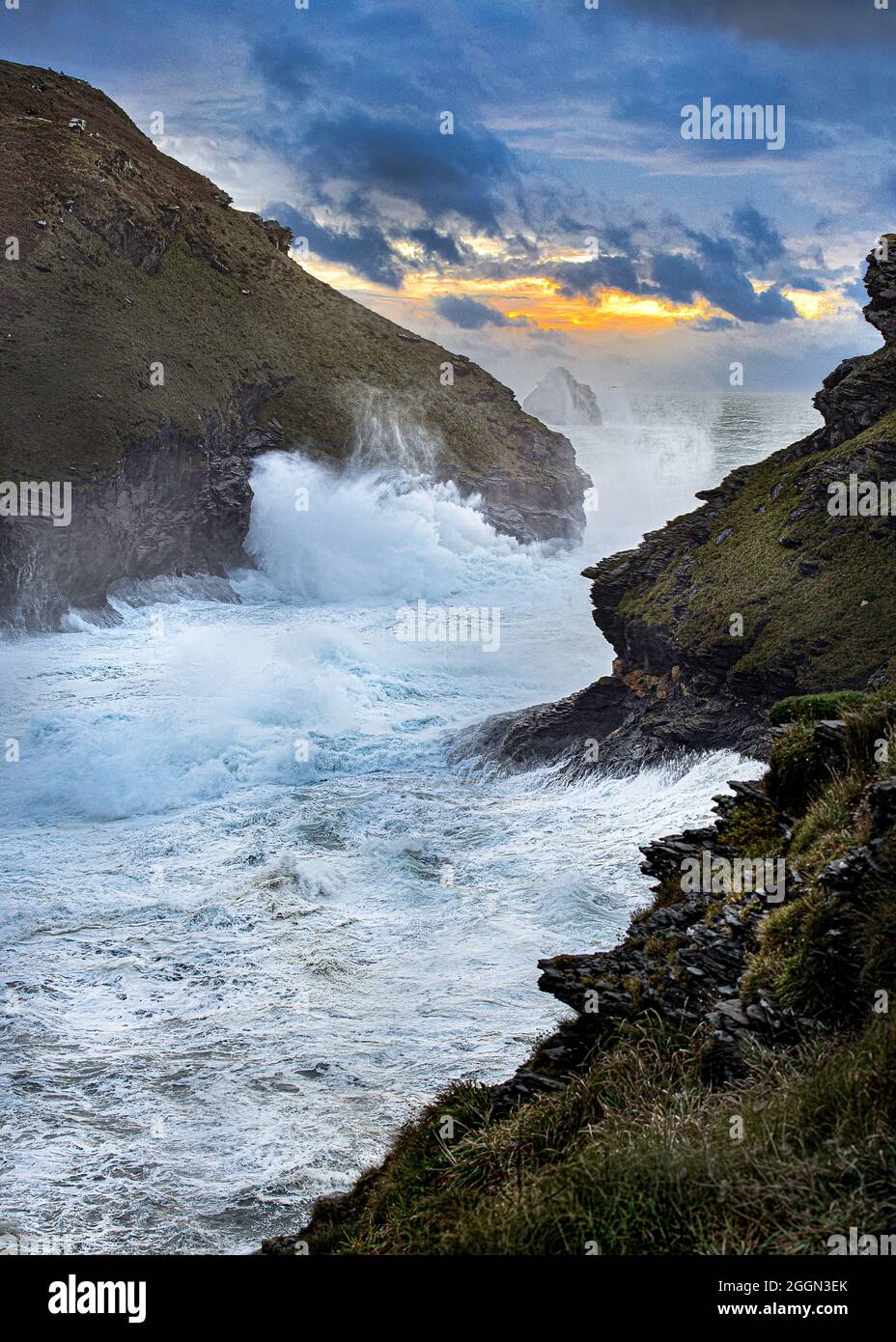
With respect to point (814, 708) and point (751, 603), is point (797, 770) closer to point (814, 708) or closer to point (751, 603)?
point (814, 708)

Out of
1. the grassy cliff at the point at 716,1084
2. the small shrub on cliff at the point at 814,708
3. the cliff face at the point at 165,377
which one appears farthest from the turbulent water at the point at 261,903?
the cliff face at the point at 165,377

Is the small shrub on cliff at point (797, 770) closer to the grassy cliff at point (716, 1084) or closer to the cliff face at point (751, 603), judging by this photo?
the grassy cliff at point (716, 1084)

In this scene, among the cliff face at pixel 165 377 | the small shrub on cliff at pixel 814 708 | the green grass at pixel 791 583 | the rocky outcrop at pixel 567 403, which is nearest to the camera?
the small shrub on cliff at pixel 814 708

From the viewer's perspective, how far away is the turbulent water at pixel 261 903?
1377 centimetres

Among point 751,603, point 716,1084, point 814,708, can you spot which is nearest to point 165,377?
point 751,603

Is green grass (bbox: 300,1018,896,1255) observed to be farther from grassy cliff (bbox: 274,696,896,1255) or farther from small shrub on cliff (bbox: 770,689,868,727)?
small shrub on cliff (bbox: 770,689,868,727)

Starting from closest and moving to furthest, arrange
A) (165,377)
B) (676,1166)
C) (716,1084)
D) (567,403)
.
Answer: (676,1166) → (716,1084) → (165,377) → (567,403)

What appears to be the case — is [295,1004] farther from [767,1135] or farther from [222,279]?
[222,279]

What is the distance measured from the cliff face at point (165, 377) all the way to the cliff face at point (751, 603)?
28303mm

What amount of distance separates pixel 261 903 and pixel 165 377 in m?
48.1

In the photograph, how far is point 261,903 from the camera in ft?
70.8

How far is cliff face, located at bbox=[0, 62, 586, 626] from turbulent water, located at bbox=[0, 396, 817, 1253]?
413 inches

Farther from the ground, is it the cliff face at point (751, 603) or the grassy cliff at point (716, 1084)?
the cliff face at point (751, 603)
